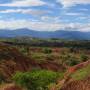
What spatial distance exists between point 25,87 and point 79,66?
13.5m

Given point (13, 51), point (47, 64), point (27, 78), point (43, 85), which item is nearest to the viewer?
point (43, 85)

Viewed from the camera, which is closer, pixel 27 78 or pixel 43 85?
pixel 43 85

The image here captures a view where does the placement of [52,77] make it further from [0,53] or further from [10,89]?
[0,53]

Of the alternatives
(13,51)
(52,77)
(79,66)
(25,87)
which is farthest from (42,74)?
(13,51)

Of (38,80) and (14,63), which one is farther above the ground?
(38,80)

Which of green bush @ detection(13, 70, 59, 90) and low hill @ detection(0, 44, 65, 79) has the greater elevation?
green bush @ detection(13, 70, 59, 90)

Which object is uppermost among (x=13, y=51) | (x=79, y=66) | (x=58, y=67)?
(x=79, y=66)

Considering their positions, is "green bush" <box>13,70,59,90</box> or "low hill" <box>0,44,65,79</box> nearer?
"green bush" <box>13,70,59,90</box>

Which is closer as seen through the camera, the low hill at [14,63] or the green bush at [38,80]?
the green bush at [38,80]

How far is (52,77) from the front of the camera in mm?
37125

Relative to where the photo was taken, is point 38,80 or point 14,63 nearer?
point 38,80

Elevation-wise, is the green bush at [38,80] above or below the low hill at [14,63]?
above

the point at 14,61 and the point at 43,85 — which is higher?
the point at 43,85

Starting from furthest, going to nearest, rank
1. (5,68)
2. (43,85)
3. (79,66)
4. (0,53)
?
1. (0,53)
2. (5,68)
3. (43,85)
4. (79,66)
